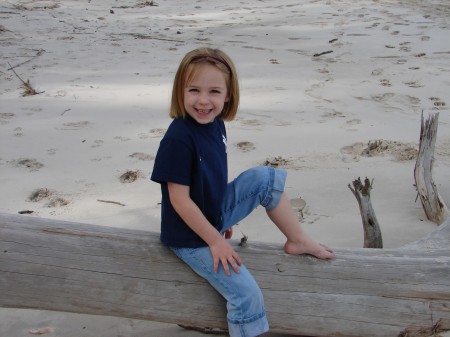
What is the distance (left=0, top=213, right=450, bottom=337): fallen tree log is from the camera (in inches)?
78.0

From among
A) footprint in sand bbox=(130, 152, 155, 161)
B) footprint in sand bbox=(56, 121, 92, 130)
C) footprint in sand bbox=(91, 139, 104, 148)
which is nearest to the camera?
footprint in sand bbox=(130, 152, 155, 161)

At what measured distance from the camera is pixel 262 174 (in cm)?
210

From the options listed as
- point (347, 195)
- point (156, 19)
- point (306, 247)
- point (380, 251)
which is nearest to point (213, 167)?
point (306, 247)

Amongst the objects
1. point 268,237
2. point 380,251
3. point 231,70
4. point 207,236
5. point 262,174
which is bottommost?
point 268,237

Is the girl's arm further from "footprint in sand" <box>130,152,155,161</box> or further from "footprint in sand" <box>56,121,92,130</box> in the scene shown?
"footprint in sand" <box>56,121,92,130</box>

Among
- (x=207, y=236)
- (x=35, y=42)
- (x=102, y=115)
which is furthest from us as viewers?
(x=35, y=42)

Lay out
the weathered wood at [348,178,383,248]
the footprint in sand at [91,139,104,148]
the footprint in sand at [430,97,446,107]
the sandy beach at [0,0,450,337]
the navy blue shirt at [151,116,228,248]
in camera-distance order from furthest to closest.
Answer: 1. the footprint in sand at [430,97,446,107]
2. the footprint in sand at [91,139,104,148]
3. the sandy beach at [0,0,450,337]
4. the weathered wood at [348,178,383,248]
5. the navy blue shirt at [151,116,228,248]

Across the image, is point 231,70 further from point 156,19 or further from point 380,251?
point 156,19

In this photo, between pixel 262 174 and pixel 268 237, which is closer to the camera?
pixel 262 174

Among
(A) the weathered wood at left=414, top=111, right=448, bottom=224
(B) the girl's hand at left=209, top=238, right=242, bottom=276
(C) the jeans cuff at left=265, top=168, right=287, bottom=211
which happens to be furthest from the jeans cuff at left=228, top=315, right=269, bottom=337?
(A) the weathered wood at left=414, top=111, right=448, bottom=224

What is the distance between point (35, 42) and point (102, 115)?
2782 millimetres

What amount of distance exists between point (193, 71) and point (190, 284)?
688mm

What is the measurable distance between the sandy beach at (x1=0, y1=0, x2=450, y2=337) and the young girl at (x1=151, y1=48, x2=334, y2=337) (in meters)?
0.46

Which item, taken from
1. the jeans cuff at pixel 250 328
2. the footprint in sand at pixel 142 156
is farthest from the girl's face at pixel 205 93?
the footprint in sand at pixel 142 156
